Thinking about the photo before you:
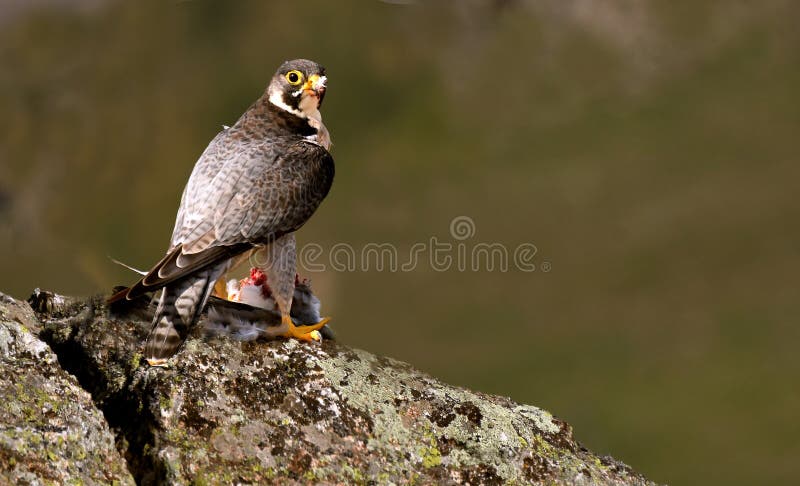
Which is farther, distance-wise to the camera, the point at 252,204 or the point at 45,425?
the point at 252,204

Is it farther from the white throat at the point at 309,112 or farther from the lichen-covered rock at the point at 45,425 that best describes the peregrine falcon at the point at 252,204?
the lichen-covered rock at the point at 45,425

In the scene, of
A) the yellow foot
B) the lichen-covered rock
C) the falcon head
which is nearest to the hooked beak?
the falcon head

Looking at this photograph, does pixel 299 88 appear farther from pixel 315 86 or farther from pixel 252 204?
pixel 252 204

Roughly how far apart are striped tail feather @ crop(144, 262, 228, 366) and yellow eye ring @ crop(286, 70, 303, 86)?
6.57 feet

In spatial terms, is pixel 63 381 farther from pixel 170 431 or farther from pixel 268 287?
pixel 268 287

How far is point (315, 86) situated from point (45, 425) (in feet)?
12.5

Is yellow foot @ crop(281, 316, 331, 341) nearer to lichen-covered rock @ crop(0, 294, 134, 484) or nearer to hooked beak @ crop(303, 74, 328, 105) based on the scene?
lichen-covered rock @ crop(0, 294, 134, 484)

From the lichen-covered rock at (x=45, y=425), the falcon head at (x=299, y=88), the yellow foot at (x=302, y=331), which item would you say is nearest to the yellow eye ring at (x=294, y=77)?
the falcon head at (x=299, y=88)

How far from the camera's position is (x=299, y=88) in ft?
22.1

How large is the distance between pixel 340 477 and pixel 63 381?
1504 mm

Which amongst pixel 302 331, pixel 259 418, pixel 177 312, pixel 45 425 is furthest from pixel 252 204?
pixel 45 425

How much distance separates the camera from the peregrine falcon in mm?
→ 4840

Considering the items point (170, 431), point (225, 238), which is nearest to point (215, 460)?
point (170, 431)

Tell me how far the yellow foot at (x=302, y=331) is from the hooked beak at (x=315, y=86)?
2262mm
